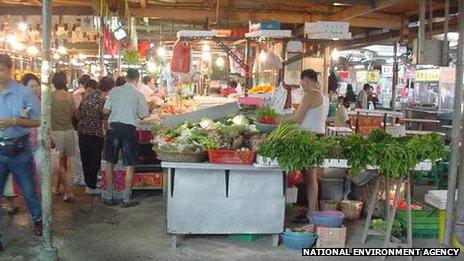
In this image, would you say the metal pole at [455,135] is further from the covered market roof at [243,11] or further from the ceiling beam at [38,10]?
the ceiling beam at [38,10]

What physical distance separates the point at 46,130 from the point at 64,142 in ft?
8.61

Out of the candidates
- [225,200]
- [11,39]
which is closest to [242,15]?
[11,39]

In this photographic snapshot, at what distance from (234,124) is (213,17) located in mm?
6147

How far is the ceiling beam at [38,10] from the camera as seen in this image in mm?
11883

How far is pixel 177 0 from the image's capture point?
11.3 meters

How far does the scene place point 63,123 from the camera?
760 cm

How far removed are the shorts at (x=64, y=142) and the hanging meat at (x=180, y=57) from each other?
2232mm

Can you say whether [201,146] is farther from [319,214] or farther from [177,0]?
[177,0]

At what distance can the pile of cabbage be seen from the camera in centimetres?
586

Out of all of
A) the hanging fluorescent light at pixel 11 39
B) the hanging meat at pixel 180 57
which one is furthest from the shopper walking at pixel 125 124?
the hanging fluorescent light at pixel 11 39

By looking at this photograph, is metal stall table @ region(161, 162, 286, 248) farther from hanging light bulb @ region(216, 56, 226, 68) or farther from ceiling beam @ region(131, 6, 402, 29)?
hanging light bulb @ region(216, 56, 226, 68)

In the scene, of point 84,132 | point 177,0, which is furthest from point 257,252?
point 177,0

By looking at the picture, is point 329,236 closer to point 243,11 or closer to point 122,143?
point 122,143

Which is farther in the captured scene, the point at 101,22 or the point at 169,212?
the point at 101,22
